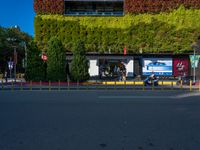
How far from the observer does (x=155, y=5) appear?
151ft

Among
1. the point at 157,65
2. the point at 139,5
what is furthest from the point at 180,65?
the point at 139,5

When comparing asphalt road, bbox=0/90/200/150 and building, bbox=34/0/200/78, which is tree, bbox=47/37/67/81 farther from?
asphalt road, bbox=0/90/200/150

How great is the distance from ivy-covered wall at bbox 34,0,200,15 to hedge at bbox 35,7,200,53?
83cm

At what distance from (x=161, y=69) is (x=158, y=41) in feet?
14.3

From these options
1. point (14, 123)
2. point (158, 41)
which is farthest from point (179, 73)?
point (14, 123)

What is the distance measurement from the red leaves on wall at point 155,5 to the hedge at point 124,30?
32.9 inches

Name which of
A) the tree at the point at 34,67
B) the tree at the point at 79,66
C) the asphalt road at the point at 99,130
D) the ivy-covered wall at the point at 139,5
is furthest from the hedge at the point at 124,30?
the asphalt road at the point at 99,130

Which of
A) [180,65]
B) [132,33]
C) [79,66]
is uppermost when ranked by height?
[132,33]

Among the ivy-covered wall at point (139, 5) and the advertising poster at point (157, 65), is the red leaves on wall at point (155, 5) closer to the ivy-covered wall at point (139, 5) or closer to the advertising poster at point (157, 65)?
the ivy-covered wall at point (139, 5)

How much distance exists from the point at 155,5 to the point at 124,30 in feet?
20.9

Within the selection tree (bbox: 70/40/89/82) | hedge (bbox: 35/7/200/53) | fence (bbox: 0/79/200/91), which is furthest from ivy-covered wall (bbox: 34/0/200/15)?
fence (bbox: 0/79/200/91)

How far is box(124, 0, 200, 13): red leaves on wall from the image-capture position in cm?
4591

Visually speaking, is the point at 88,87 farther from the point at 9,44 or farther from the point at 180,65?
the point at 9,44

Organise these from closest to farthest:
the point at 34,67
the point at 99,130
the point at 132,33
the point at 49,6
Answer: the point at 99,130, the point at 34,67, the point at 132,33, the point at 49,6
